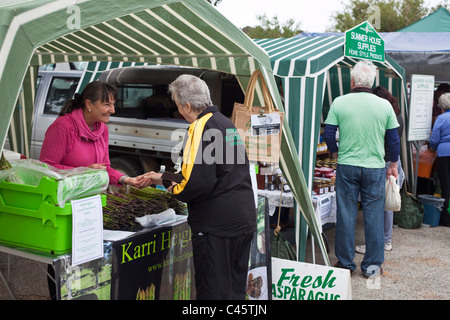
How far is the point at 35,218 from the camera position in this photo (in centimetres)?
260

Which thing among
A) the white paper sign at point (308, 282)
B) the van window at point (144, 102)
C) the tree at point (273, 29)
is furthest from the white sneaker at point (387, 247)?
the tree at point (273, 29)

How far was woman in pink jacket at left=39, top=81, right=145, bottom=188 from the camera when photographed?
3475 mm

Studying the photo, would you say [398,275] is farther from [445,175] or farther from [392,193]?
[445,175]

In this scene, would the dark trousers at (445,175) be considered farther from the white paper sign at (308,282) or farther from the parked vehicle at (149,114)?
the white paper sign at (308,282)

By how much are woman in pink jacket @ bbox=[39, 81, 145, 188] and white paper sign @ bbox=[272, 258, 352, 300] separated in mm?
1303

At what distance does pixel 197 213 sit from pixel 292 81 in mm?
2780

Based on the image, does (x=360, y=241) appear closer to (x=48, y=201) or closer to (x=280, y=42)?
(x=280, y=42)

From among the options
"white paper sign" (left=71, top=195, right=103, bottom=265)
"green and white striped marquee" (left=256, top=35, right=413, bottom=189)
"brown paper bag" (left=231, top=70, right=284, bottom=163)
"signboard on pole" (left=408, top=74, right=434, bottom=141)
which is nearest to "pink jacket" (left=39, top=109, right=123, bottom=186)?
"white paper sign" (left=71, top=195, right=103, bottom=265)

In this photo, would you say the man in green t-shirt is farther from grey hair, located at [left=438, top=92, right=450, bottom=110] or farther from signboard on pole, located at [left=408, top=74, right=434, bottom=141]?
grey hair, located at [left=438, top=92, right=450, bottom=110]

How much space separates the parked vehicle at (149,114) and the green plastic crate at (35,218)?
4.18 m

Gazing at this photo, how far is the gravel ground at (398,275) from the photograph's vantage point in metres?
4.52

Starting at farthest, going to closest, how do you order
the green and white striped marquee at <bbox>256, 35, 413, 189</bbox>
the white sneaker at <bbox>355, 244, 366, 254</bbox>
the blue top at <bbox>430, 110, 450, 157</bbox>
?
1. the blue top at <bbox>430, 110, 450, 157</bbox>
2. the white sneaker at <bbox>355, 244, 366, 254</bbox>
3. the green and white striped marquee at <bbox>256, 35, 413, 189</bbox>

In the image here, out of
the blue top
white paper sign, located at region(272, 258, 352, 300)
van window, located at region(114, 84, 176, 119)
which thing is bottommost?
white paper sign, located at region(272, 258, 352, 300)

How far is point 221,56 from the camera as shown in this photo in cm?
405
